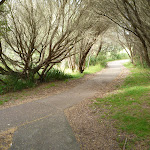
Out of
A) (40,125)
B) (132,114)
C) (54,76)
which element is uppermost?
(54,76)

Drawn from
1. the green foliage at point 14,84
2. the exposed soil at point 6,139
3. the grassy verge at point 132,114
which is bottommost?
the grassy verge at point 132,114

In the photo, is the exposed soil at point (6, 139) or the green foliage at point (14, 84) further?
the green foliage at point (14, 84)

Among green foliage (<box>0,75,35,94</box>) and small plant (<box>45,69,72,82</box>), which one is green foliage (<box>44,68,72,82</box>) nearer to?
small plant (<box>45,69,72,82</box>)

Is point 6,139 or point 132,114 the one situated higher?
point 6,139

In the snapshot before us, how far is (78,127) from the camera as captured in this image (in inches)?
172

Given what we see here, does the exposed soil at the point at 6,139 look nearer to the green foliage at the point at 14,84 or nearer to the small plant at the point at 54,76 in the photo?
the green foliage at the point at 14,84

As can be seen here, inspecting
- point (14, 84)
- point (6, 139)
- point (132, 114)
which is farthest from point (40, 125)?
point (14, 84)

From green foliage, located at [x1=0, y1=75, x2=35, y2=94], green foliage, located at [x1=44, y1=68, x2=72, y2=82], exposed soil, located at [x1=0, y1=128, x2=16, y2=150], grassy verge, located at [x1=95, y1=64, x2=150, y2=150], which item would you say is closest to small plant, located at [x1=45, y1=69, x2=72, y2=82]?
green foliage, located at [x1=44, y1=68, x2=72, y2=82]

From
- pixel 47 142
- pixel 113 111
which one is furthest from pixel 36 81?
pixel 47 142

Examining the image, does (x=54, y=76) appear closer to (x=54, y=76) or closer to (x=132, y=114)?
(x=54, y=76)

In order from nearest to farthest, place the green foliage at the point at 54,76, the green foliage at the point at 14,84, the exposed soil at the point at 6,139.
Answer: the exposed soil at the point at 6,139
the green foliage at the point at 14,84
the green foliage at the point at 54,76

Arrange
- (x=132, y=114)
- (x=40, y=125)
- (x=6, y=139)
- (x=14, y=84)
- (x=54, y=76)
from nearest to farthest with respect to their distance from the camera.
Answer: (x=6, y=139) → (x=40, y=125) → (x=132, y=114) → (x=14, y=84) → (x=54, y=76)

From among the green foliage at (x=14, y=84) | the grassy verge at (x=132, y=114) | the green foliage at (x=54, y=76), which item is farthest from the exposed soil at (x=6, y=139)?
the green foliage at (x=54, y=76)

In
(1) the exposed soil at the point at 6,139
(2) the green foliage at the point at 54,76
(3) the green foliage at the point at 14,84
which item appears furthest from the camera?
(2) the green foliage at the point at 54,76
